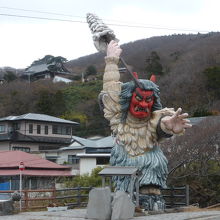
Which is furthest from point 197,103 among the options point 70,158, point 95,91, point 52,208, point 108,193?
point 108,193

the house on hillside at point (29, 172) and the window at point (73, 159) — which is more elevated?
the window at point (73, 159)

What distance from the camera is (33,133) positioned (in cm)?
4059

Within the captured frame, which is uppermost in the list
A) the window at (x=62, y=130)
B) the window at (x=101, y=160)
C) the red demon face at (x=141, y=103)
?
the window at (x=62, y=130)

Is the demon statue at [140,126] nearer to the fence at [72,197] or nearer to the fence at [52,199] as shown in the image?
the fence at [72,197]

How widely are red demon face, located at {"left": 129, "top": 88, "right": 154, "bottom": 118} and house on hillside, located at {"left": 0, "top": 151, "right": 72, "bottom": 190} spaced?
1383 centimetres

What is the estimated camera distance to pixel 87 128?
51656 millimetres

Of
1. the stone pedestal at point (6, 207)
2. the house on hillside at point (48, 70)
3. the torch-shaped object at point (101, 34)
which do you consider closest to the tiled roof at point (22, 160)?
the stone pedestal at point (6, 207)

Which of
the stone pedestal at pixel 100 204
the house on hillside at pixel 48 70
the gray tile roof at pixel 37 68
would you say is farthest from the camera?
the gray tile roof at pixel 37 68

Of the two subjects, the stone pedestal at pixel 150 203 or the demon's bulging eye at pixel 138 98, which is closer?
the stone pedestal at pixel 150 203

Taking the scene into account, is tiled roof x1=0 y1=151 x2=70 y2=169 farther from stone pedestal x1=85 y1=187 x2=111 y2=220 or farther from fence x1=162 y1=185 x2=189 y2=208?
stone pedestal x1=85 y1=187 x2=111 y2=220

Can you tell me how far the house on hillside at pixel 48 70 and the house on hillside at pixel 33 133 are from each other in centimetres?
3512

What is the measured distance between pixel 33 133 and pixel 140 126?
28.1 meters

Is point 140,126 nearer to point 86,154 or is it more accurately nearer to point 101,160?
point 101,160

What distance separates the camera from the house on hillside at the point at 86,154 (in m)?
30.0
